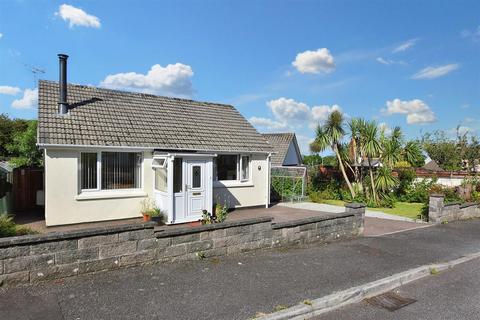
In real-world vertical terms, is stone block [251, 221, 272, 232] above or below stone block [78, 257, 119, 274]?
above

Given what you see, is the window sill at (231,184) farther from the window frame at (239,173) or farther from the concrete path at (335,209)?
the concrete path at (335,209)

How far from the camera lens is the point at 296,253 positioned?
7.66m

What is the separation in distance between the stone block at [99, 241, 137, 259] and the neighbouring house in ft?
16.4

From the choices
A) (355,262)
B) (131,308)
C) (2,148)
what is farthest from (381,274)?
(2,148)

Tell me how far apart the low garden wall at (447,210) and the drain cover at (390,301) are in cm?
815

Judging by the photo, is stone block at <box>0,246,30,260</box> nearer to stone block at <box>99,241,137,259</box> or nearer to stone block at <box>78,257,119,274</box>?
stone block at <box>78,257,119,274</box>

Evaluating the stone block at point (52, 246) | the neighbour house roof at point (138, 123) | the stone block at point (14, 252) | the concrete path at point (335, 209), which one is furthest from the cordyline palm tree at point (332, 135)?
the stone block at point (14, 252)

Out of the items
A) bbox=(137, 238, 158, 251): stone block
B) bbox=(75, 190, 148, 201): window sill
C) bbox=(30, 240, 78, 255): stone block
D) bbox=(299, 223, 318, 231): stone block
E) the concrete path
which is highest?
bbox=(75, 190, 148, 201): window sill

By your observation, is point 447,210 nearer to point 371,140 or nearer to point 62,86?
point 371,140

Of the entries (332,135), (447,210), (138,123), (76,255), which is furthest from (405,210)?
(76,255)

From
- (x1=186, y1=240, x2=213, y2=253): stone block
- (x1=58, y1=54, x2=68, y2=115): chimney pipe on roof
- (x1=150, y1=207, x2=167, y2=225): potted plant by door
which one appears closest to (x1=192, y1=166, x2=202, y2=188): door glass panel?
(x1=150, y1=207, x2=167, y2=225): potted plant by door

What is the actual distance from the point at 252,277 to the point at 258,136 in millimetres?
10737

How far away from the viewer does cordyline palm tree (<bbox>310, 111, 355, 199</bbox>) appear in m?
18.0

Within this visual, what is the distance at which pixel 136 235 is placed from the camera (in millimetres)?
6164
